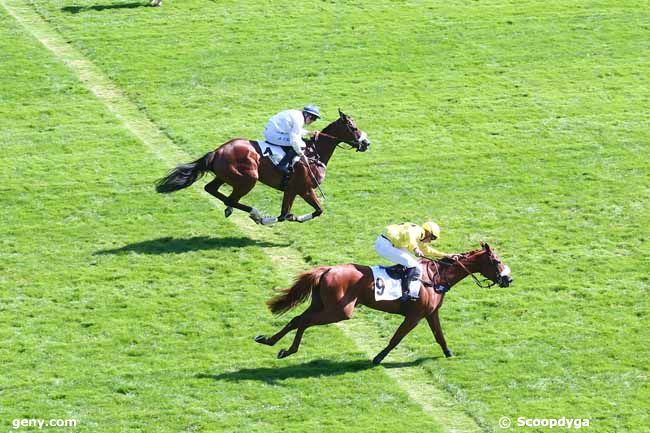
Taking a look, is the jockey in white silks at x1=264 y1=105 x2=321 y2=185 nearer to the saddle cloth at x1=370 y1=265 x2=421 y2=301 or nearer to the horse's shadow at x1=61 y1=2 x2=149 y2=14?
the saddle cloth at x1=370 y1=265 x2=421 y2=301

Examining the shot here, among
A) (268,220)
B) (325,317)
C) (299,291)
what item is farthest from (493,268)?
(268,220)

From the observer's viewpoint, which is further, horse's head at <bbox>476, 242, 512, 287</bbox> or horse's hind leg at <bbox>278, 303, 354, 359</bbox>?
horse's head at <bbox>476, 242, 512, 287</bbox>

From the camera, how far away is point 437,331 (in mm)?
23438

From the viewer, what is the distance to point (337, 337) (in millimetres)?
24406

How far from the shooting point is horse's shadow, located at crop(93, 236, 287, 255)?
28.0 meters

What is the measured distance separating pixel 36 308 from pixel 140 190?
6.18 metres

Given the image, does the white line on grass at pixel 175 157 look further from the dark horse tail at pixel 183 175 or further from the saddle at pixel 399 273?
the dark horse tail at pixel 183 175

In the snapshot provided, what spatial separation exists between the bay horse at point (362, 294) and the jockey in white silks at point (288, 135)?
17.9 ft

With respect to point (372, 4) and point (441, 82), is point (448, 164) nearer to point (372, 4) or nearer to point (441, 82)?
point (441, 82)

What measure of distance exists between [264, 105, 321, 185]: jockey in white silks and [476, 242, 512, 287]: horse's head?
5972 mm

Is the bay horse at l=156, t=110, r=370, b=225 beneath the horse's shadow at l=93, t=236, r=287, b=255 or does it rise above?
above

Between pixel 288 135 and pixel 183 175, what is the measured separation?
7.60 ft
